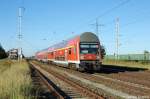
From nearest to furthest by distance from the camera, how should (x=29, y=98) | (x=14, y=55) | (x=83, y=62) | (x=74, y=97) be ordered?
(x=29, y=98) < (x=74, y=97) < (x=83, y=62) < (x=14, y=55)

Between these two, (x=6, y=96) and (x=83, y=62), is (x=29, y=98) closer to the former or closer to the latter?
(x=6, y=96)

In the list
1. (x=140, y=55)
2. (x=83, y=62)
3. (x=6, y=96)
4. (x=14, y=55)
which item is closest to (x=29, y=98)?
(x=6, y=96)

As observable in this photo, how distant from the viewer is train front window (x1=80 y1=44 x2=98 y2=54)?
33062 millimetres

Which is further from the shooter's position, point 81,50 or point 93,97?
point 81,50

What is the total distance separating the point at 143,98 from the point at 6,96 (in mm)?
5402

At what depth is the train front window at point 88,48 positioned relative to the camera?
33062 millimetres

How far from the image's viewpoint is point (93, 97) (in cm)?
1517

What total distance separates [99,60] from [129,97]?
18.4 metres

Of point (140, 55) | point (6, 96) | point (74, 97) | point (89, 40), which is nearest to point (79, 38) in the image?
point (89, 40)

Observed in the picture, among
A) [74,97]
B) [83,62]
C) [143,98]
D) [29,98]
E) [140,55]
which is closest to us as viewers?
[29,98]

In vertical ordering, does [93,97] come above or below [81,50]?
below

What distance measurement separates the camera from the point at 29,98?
12008 mm

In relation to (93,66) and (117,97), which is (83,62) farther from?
(117,97)

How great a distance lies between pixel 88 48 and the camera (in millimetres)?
33375
